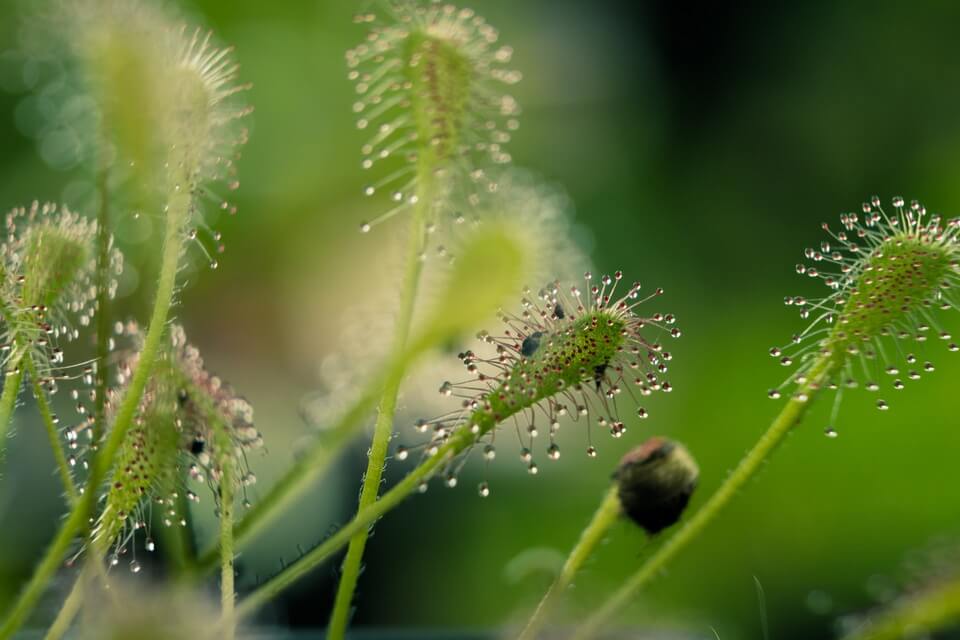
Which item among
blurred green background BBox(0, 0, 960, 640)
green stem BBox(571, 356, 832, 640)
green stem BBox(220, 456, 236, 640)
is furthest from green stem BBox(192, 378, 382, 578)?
blurred green background BBox(0, 0, 960, 640)

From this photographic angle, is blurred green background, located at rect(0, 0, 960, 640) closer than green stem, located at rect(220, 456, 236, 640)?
No

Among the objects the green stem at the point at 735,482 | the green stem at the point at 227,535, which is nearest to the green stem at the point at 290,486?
the green stem at the point at 227,535

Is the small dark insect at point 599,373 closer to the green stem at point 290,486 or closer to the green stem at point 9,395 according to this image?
the green stem at point 290,486

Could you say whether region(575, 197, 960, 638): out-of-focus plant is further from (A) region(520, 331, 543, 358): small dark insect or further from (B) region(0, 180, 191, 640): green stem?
(B) region(0, 180, 191, 640): green stem

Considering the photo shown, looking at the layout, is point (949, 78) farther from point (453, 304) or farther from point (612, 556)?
point (453, 304)

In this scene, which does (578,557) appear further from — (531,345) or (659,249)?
(659,249)

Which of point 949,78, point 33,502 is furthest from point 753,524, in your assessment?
point 33,502
